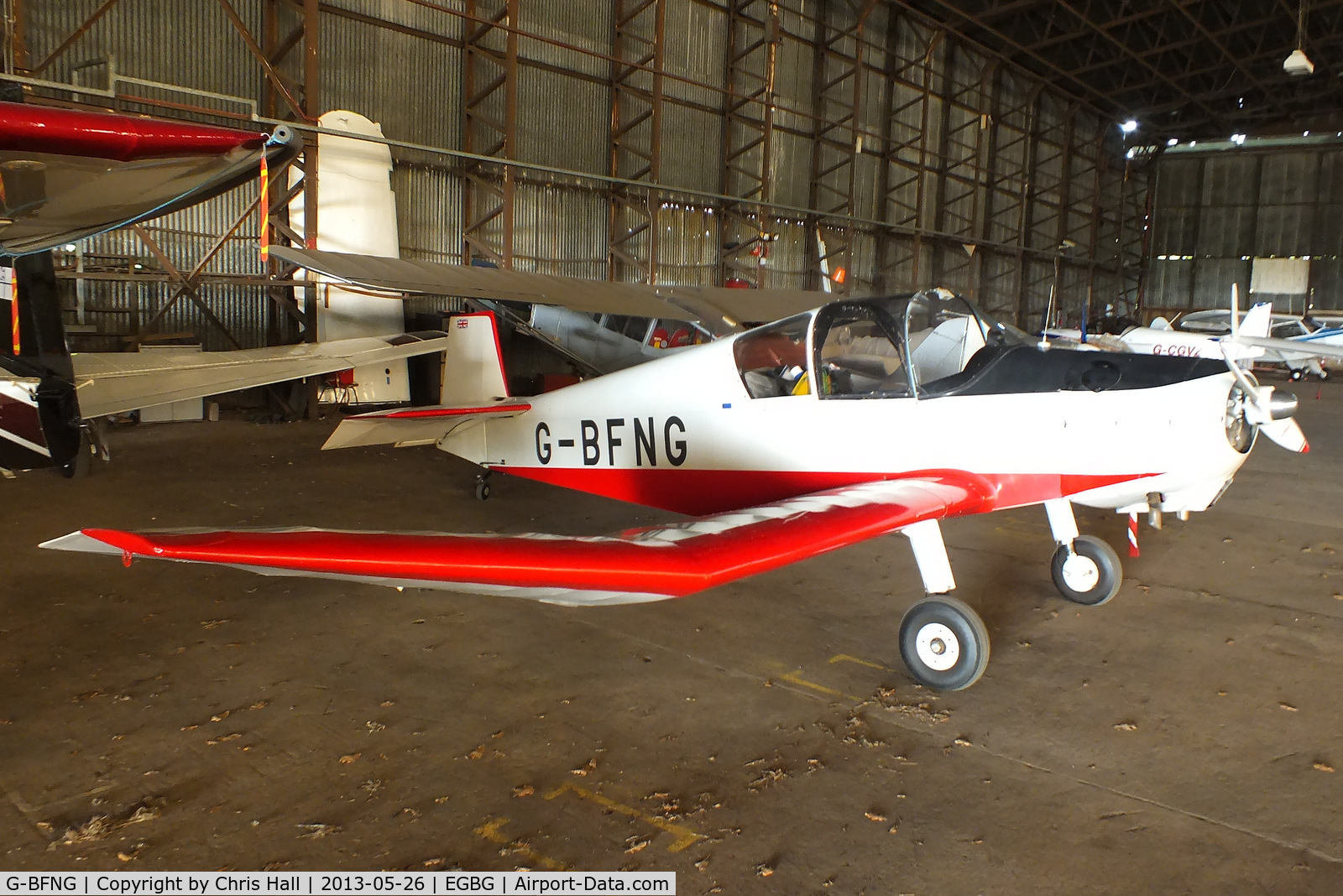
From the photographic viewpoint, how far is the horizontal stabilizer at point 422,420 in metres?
5.98

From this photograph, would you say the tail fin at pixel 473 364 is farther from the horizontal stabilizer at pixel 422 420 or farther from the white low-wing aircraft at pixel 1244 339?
the white low-wing aircraft at pixel 1244 339

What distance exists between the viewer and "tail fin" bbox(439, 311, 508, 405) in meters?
7.04

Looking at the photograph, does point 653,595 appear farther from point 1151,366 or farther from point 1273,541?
point 1273,541

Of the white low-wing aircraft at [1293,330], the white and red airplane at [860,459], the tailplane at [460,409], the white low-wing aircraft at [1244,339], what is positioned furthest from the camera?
the white low-wing aircraft at [1293,330]

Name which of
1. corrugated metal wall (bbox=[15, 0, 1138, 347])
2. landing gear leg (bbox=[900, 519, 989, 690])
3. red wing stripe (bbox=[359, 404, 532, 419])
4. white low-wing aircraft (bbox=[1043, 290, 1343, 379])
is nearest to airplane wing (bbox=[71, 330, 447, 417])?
red wing stripe (bbox=[359, 404, 532, 419])

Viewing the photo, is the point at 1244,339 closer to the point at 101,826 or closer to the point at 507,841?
the point at 507,841

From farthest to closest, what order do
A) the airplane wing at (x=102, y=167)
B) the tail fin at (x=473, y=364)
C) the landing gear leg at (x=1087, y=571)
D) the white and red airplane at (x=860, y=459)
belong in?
the tail fin at (x=473, y=364) < the landing gear leg at (x=1087, y=571) < the airplane wing at (x=102, y=167) < the white and red airplane at (x=860, y=459)

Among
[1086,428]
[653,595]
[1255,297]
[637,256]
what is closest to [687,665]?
[653,595]

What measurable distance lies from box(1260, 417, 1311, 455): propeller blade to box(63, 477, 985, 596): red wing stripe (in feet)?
7.54

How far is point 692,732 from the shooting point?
11.5ft

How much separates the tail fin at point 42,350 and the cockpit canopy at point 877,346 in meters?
3.64

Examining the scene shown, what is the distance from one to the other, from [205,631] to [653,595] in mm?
2696

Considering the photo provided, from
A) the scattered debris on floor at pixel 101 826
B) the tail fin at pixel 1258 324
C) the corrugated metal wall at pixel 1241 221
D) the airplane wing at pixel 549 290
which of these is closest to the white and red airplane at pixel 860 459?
the scattered debris on floor at pixel 101 826

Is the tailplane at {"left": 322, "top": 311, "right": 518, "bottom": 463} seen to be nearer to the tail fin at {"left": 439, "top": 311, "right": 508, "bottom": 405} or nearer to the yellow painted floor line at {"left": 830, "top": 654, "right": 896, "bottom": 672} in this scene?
the tail fin at {"left": 439, "top": 311, "right": 508, "bottom": 405}
